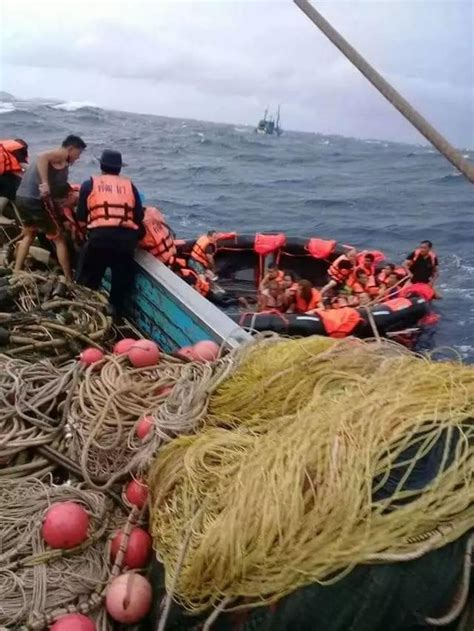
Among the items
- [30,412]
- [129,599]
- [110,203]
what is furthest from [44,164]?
[129,599]

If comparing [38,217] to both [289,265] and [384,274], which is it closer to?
[384,274]

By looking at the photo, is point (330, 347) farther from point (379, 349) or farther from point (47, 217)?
point (47, 217)

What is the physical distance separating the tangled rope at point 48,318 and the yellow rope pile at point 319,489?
1709 mm

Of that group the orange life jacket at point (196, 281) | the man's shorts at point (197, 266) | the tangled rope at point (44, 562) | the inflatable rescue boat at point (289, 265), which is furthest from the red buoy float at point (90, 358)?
the man's shorts at point (197, 266)

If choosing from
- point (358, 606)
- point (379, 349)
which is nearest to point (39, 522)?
point (358, 606)

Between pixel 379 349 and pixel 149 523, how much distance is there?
1.12m

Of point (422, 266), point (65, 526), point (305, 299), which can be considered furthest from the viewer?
point (422, 266)

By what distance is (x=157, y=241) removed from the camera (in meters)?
5.56

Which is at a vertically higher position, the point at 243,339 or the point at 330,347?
the point at 330,347

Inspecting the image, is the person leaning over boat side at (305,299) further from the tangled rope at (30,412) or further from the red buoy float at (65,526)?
the red buoy float at (65,526)

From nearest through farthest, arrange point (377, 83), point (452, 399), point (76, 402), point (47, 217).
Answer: point (377, 83), point (452, 399), point (76, 402), point (47, 217)

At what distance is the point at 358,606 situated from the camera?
6.13 feet

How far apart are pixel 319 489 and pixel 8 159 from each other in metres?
5.88

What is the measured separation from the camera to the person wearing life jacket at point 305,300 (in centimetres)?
841
